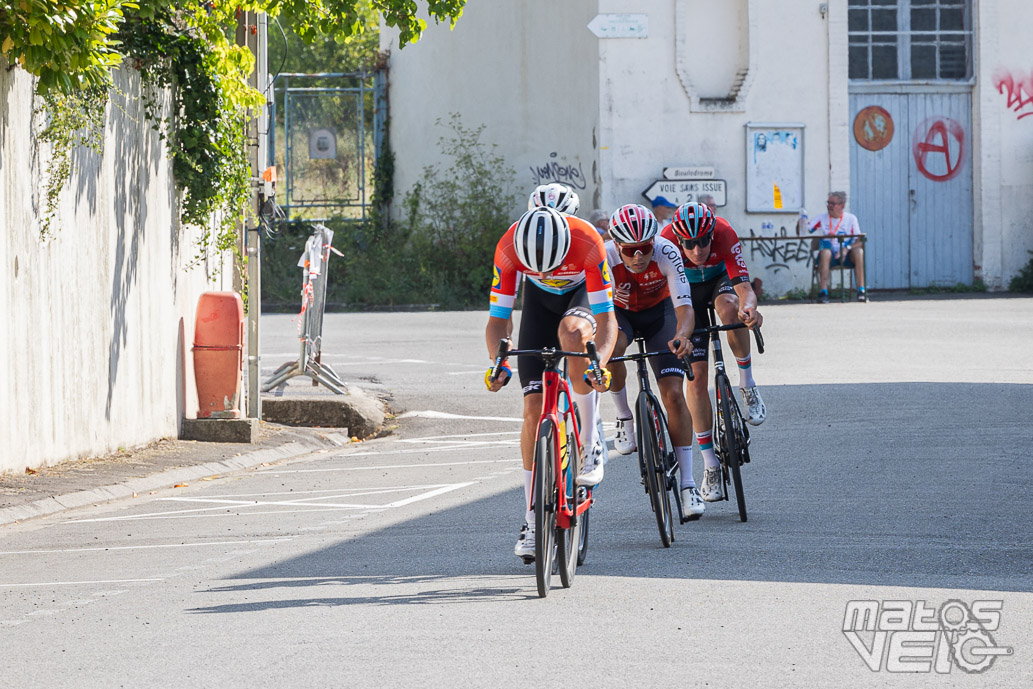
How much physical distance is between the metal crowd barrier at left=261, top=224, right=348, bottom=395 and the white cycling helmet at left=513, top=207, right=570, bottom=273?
9.45 meters

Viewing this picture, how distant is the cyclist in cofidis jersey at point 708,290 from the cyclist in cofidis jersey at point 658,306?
352 millimetres

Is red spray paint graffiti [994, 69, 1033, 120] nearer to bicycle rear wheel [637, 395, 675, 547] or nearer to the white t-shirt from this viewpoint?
the white t-shirt

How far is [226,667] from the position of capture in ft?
18.4

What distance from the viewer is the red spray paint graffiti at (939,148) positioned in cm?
3134

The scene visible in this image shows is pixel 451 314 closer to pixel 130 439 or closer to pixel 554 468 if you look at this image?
pixel 130 439

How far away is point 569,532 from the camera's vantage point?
7.13 m

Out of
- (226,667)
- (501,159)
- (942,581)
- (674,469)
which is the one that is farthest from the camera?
(501,159)

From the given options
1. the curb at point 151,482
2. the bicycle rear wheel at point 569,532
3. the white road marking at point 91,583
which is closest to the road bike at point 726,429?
the bicycle rear wheel at point 569,532

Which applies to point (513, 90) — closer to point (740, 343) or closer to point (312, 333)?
point (312, 333)

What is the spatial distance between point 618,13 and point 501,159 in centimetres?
531

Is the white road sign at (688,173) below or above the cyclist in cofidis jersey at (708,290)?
above

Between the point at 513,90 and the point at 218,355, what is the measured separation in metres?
21.7

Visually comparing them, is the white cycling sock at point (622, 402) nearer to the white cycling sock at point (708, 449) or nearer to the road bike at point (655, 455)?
the white cycling sock at point (708, 449)

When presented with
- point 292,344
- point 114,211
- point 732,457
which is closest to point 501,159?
point 292,344
